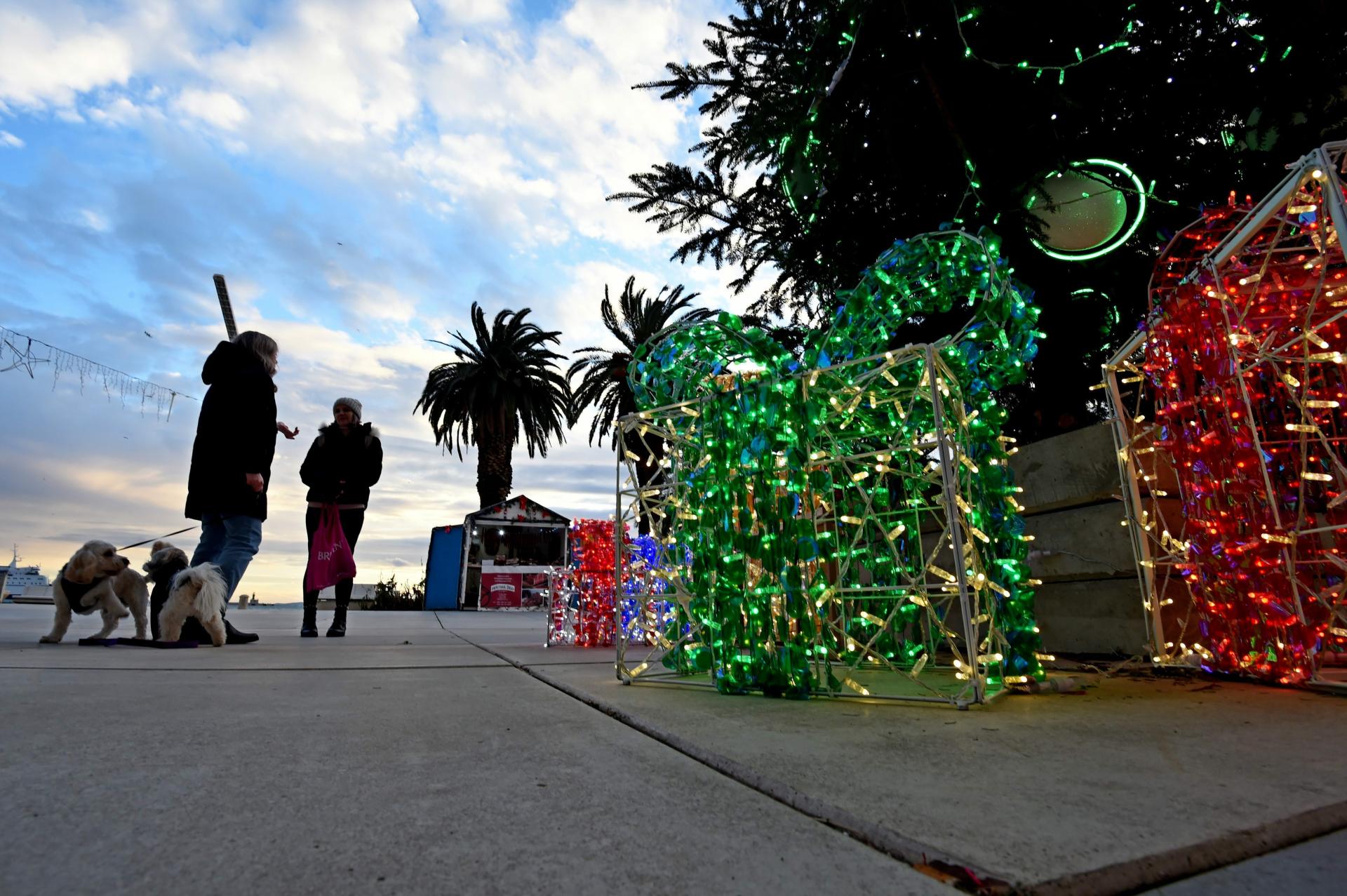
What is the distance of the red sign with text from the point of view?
1897 centimetres

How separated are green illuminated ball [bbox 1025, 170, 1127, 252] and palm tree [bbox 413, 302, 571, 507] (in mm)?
19880

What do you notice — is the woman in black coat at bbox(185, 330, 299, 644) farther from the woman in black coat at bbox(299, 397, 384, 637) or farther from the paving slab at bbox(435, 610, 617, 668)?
the paving slab at bbox(435, 610, 617, 668)

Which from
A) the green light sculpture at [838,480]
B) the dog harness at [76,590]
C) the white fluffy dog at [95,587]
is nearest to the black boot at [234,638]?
the white fluffy dog at [95,587]

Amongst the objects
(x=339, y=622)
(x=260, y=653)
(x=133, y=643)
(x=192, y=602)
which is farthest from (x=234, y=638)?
(x=339, y=622)

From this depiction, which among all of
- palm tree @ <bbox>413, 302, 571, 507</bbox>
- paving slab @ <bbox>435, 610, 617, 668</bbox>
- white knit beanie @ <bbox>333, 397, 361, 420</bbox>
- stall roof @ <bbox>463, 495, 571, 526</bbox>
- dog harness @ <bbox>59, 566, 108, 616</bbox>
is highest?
palm tree @ <bbox>413, 302, 571, 507</bbox>

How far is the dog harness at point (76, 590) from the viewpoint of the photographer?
4.21 metres

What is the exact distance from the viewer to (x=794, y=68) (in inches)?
159

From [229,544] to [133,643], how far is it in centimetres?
84

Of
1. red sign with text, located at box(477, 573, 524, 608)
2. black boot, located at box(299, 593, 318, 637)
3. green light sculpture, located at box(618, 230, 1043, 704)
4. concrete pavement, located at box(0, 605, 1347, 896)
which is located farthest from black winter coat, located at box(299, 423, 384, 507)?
red sign with text, located at box(477, 573, 524, 608)

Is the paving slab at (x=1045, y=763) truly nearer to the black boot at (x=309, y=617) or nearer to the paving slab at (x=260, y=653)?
the paving slab at (x=260, y=653)

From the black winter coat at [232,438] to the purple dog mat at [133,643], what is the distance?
33.9 inches

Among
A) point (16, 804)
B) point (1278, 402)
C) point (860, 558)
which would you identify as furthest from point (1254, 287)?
point (16, 804)

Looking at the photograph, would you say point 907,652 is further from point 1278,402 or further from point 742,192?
point 742,192

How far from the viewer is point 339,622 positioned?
6.12 meters
